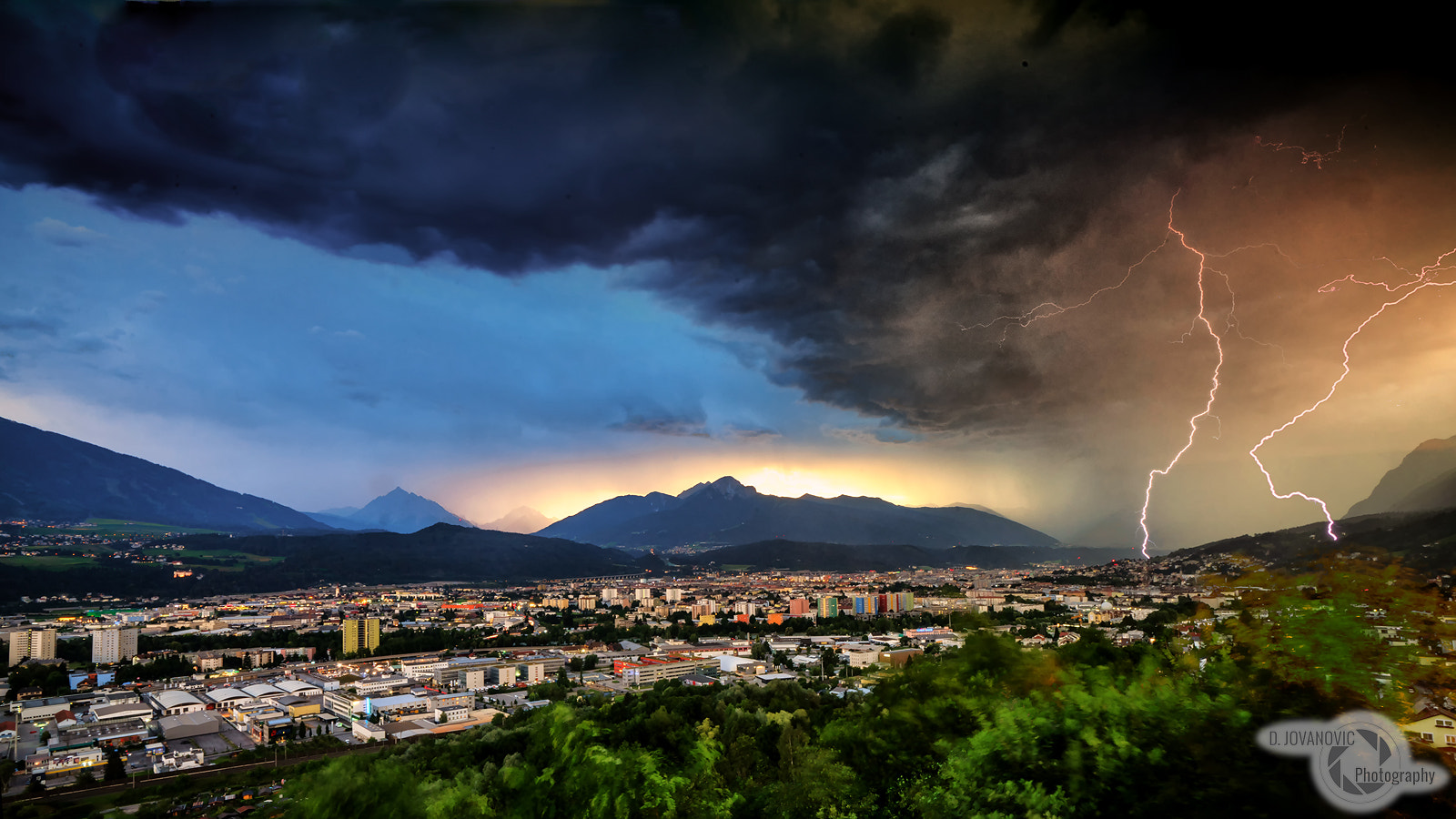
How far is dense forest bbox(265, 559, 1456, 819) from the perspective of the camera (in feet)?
9.68

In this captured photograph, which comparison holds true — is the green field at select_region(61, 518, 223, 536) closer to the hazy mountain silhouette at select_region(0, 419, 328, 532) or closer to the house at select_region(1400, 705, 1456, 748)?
the hazy mountain silhouette at select_region(0, 419, 328, 532)

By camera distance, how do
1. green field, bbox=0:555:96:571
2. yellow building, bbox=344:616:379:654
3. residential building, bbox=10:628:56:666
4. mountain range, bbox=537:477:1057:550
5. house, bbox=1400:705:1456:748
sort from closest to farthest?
house, bbox=1400:705:1456:748, residential building, bbox=10:628:56:666, yellow building, bbox=344:616:379:654, green field, bbox=0:555:96:571, mountain range, bbox=537:477:1057:550

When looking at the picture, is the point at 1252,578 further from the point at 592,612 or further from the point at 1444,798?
the point at 592,612

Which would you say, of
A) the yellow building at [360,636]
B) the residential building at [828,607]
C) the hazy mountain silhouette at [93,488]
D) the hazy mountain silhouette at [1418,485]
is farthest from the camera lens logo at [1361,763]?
the hazy mountain silhouette at [93,488]

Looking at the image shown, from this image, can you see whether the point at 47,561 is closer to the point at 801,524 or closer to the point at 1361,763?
the point at 1361,763

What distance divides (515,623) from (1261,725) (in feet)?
130

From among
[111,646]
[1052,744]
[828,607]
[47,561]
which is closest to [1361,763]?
[1052,744]

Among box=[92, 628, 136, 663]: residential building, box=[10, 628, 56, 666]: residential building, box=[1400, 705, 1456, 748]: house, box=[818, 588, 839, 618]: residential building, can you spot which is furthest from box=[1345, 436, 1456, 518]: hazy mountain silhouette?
box=[10, 628, 56, 666]: residential building

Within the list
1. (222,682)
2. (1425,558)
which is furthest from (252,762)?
(1425,558)

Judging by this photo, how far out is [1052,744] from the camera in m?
3.61

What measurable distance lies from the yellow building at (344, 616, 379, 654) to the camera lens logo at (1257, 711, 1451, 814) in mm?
34064

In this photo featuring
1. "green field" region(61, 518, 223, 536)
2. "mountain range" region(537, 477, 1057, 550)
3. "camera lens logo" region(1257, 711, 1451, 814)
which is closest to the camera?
"camera lens logo" region(1257, 711, 1451, 814)

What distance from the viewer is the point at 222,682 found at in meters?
23.8

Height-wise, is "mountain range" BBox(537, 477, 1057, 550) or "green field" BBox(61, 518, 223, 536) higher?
"green field" BBox(61, 518, 223, 536)
